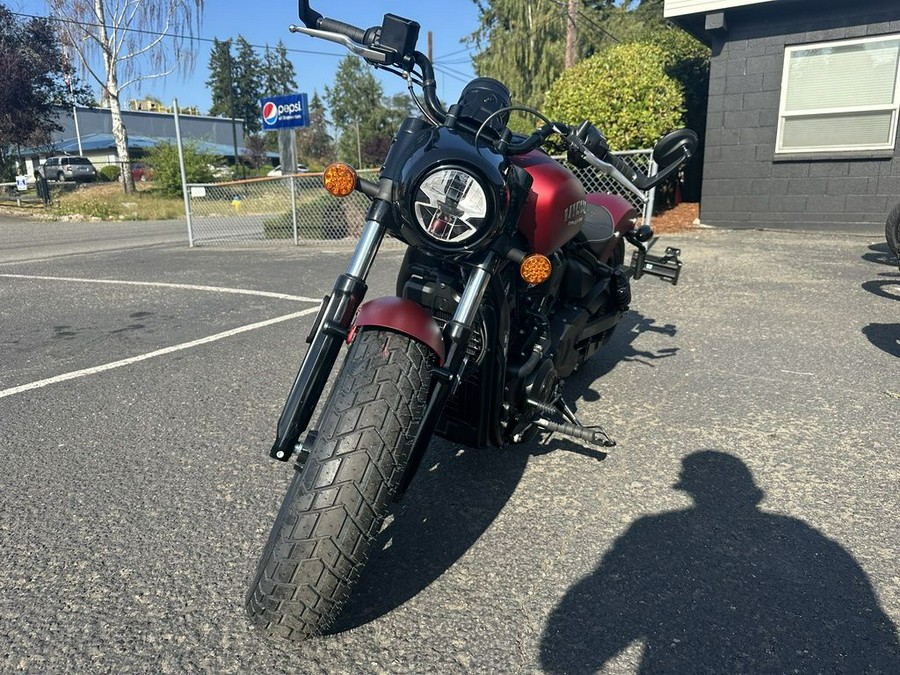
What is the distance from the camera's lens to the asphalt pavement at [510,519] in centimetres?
182

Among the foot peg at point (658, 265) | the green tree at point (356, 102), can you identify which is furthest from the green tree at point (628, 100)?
the green tree at point (356, 102)

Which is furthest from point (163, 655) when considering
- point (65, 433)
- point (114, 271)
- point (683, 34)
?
point (683, 34)

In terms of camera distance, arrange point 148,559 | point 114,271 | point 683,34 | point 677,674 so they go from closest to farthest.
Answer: point 677,674 < point 148,559 < point 114,271 < point 683,34

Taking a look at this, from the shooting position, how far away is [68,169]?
40.3 m

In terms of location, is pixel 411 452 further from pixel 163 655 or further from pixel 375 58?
pixel 375 58

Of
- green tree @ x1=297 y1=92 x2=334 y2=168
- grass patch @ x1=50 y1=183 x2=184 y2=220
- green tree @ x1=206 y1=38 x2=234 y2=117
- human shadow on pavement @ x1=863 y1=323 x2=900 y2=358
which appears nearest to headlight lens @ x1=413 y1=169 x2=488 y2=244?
human shadow on pavement @ x1=863 y1=323 x2=900 y2=358

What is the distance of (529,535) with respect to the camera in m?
2.38

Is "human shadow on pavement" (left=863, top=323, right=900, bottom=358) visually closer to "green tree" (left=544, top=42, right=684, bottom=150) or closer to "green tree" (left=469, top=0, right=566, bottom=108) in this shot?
"green tree" (left=544, top=42, right=684, bottom=150)

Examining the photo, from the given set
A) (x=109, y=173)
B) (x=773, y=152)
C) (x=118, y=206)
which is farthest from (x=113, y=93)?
(x=773, y=152)

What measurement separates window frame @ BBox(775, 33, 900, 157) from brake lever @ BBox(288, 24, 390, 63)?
1022 cm

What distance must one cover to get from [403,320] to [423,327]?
0.07 m

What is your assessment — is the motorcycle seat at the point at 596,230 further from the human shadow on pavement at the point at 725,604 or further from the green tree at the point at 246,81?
the green tree at the point at 246,81

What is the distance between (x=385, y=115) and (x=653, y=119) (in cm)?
7553

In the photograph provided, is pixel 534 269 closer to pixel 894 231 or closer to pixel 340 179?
pixel 340 179
